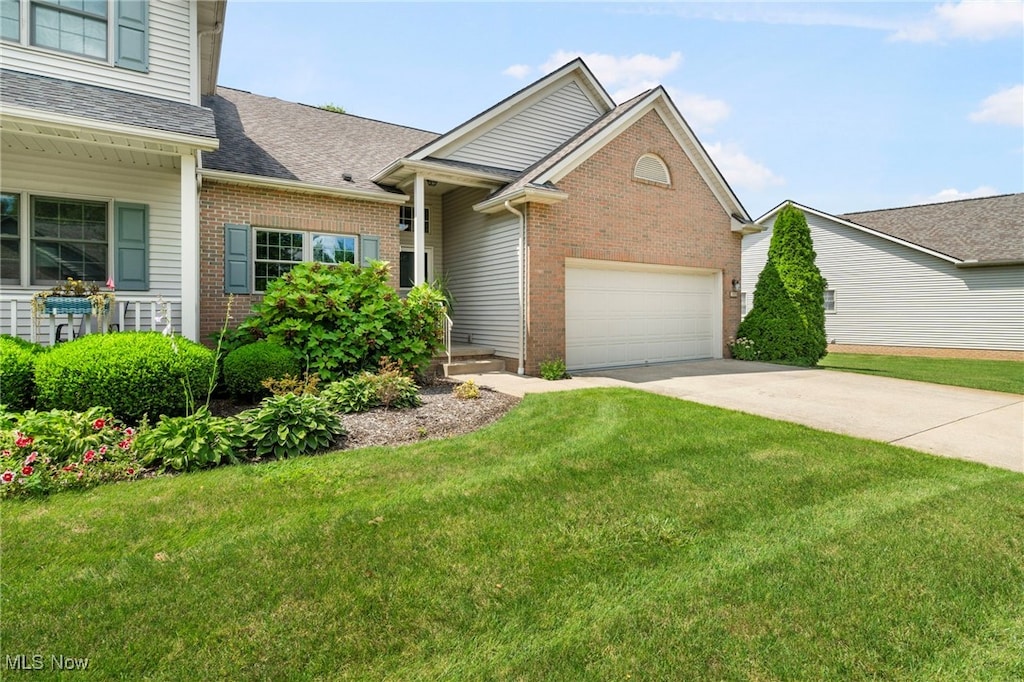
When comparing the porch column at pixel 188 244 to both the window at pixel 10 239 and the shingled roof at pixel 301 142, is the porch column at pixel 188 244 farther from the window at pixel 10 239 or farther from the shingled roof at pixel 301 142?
the window at pixel 10 239

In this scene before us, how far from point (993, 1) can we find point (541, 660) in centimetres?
1159

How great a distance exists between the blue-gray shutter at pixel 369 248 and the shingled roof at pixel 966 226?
20112 mm

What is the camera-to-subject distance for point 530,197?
9.79 meters

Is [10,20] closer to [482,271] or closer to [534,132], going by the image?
[482,271]

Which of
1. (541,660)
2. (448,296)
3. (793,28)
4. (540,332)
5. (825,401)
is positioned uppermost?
(793,28)

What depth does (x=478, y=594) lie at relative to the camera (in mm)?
2797

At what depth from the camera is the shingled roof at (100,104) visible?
22.6 feet

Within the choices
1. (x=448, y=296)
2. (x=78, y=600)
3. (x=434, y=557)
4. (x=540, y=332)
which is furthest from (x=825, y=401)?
(x=78, y=600)

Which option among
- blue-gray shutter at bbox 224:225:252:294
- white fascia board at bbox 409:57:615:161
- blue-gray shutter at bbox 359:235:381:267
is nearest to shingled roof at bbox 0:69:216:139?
blue-gray shutter at bbox 224:225:252:294

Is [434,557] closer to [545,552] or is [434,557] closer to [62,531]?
[545,552]

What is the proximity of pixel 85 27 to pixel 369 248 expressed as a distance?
546 centimetres

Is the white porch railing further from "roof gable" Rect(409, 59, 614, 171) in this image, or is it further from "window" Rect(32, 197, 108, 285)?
"roof gable" Rect(409, 59, 614, 171)

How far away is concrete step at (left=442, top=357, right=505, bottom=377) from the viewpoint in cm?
1000

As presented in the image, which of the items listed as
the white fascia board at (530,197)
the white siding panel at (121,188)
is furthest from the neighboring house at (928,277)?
the white siding panel at (121,188)
